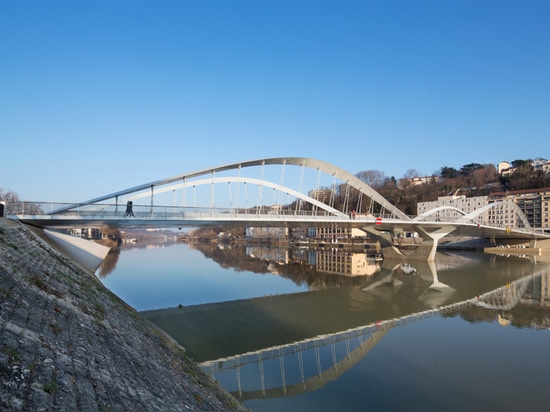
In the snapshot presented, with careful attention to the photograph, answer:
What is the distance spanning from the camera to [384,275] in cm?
3159

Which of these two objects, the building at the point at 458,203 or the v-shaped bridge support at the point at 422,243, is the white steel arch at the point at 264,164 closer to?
the v-shaped bridge support at the point at 422,243

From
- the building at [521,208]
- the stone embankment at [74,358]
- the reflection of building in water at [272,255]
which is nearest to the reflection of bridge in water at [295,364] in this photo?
the stone embankment at [74,358]

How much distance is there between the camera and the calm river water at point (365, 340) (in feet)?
26.2

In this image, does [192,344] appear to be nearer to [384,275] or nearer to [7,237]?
[7,237]

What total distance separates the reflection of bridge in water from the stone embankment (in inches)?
45.6

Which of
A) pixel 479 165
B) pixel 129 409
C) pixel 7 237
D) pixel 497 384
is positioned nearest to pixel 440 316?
pixel 497 384

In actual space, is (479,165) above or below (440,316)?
above

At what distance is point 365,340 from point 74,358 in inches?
378

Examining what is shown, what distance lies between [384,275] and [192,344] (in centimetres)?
2312

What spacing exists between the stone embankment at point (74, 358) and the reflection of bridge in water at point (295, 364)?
116 centimetres

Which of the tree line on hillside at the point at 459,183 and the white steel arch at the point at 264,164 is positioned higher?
the tree line on hillside at the point at 459,183

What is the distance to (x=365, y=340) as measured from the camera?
12.1 meters

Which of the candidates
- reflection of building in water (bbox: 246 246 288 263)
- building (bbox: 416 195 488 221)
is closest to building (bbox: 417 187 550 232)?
building (bbox: 416 195 488 221)

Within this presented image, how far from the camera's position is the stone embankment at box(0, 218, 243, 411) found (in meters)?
3.57
